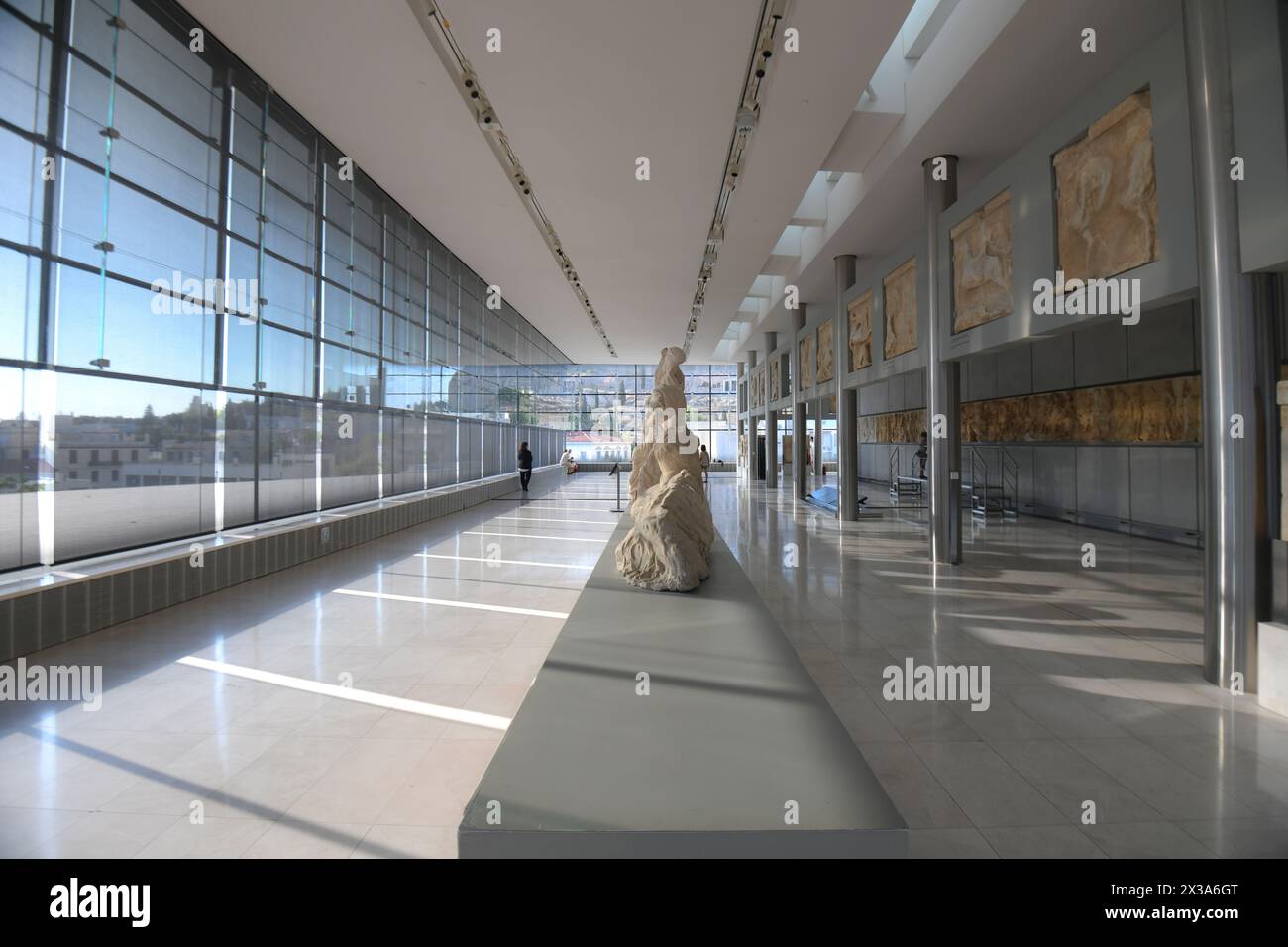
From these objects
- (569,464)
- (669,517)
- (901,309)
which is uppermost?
(901,309)

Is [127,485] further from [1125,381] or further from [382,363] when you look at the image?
[1125,381]

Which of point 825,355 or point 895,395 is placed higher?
point 825,355

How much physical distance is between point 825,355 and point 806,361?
→ 212cm

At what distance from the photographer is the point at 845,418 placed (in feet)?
52.5

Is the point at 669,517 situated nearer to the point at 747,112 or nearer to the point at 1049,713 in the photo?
the point at 1049,713

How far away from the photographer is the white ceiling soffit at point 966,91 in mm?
6991

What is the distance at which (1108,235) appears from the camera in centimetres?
641

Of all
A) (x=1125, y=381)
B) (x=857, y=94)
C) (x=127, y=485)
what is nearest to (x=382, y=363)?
(x=127, y=485)

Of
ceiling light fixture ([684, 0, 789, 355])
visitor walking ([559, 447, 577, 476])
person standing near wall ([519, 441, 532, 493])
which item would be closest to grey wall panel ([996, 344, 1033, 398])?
ceiling light fixture ([684, 0, 789, 355])

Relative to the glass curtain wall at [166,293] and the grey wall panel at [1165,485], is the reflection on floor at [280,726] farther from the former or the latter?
the grey wall panel at [1165,485]

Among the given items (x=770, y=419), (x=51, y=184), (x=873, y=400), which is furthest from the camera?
(x=873, y=400)

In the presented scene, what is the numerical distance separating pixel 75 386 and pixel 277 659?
4221 millimetres

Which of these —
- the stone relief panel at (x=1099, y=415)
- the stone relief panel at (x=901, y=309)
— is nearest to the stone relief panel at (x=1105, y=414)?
the stone relief panel at (x=1099, y=415)

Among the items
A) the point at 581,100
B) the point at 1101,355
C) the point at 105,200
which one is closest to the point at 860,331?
the point at 1101,355
